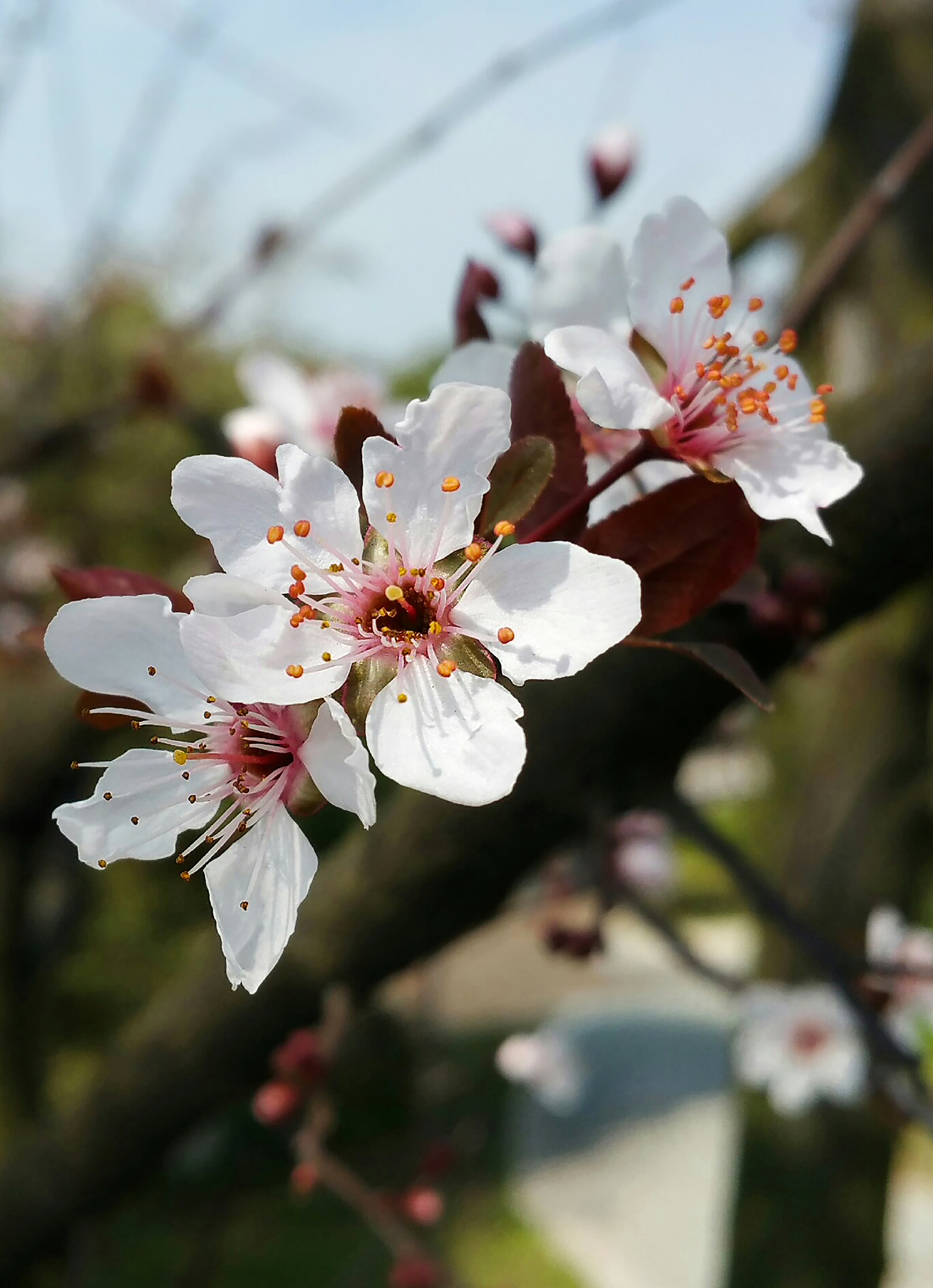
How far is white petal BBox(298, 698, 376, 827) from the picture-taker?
1.12ft

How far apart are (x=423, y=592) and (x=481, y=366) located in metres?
0.13

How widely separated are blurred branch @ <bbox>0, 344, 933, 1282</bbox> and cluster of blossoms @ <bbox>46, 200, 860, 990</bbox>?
0.27 m

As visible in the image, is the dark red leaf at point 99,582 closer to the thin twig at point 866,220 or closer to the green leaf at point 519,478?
the green leaf at point 519,478

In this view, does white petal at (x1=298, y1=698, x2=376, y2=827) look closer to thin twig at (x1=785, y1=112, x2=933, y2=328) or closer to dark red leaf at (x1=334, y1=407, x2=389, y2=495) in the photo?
dark red leaf at (x1=334, y1=407, x2=389, y2=495)

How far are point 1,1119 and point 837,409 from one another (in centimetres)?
156

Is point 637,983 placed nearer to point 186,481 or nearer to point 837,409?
point 837,409

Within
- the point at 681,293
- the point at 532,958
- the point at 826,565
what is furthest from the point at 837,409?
the point at 532,958

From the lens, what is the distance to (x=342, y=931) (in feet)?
2.71

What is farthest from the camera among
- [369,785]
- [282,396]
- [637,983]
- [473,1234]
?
Answer: [637,983]

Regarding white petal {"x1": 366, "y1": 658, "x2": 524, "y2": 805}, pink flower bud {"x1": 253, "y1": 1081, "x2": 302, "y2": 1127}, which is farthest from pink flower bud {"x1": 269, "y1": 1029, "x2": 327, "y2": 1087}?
white petal {"x1": 366, "y1": 658, "x2": 524, "y2": 805}

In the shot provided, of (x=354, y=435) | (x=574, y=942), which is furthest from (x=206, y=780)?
(x=574, y=942)

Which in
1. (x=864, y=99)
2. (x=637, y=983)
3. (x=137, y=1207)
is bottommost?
(x=637, y=983)

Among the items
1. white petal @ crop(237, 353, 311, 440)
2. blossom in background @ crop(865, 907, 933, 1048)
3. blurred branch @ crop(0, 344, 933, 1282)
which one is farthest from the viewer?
blossom in background @ crop(865, 907, 933, 1048)

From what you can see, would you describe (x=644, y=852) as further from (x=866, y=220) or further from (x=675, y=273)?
(x=675, y=273)
